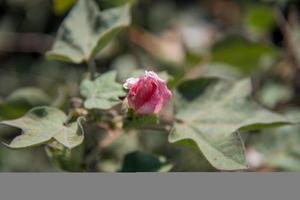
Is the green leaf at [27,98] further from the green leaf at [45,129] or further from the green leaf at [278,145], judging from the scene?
the green leaf at [278,145]

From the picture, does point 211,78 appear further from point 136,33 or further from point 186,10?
point 186,10

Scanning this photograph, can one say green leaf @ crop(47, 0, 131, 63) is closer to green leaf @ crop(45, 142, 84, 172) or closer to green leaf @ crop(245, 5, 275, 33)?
green leaf @ crop(45, 142, 84, 172)

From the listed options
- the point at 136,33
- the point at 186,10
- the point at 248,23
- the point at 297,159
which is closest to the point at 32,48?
the point at 136,33

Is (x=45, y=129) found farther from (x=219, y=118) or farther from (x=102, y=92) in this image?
(x=219, y=118)

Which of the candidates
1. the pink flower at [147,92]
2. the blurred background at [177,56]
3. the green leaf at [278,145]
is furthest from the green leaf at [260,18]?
the pink flower at [147,92]

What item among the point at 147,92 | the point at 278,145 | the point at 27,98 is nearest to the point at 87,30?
the point at 27,98
